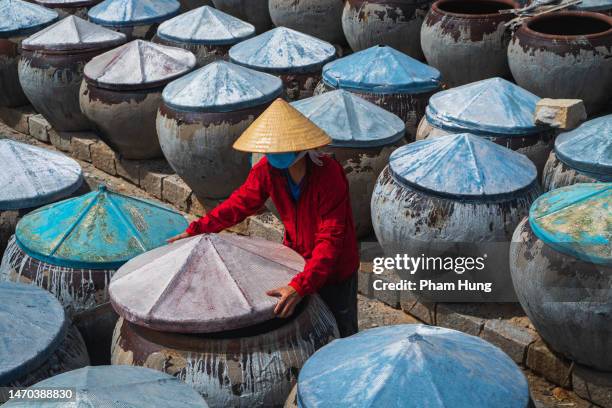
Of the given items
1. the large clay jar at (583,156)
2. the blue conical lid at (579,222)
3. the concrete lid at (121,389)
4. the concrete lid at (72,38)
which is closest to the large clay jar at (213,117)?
the concrete lid at (72,38)

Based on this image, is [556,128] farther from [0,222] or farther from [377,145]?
[0,222]

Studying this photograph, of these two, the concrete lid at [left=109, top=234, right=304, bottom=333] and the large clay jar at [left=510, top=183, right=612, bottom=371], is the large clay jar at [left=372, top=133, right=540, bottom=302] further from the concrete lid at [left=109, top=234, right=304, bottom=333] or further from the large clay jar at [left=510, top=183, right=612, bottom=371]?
the concrete lid at [left=109, top=234, right=304, bottom=333]

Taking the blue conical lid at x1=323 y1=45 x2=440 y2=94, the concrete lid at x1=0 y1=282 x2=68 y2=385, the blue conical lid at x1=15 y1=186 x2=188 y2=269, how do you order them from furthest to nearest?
the blue conical lid at x1=323 y1=45 x2=440 y2=94 → the blue conical lid at x1=15 y1=186 x2=188 y2=269 → the concrete lid at x1=0 y1=282 x2=68 y2=385

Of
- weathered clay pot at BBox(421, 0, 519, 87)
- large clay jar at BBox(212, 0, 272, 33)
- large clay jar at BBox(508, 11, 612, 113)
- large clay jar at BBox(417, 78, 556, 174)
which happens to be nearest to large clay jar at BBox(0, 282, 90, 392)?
large clay jar at BBox(417, 78, 556, 174)

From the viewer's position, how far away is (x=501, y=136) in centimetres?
580

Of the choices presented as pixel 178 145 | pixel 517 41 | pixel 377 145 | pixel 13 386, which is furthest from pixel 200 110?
pixel 13 386

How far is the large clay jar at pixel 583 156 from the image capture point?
5203 mm

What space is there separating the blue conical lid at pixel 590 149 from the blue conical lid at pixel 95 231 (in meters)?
2.34

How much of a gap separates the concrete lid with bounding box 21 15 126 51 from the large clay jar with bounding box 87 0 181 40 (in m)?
0.66

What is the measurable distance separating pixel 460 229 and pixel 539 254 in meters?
0.61

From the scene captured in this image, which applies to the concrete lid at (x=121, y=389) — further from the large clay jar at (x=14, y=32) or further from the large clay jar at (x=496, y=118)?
the large clay jar at (x=14, y=32)

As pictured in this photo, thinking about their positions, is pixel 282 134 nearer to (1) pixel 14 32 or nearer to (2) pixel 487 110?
(2) pixel 487 110

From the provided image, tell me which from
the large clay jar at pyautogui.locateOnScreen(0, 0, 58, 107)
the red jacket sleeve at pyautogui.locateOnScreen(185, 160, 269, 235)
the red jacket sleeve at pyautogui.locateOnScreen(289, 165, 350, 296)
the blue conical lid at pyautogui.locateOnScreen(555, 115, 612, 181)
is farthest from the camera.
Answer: the large clay jar at pyautogui.locateOnScreen(0, 0, 58, 107)

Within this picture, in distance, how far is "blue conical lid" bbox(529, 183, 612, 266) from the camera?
4.32 metres
